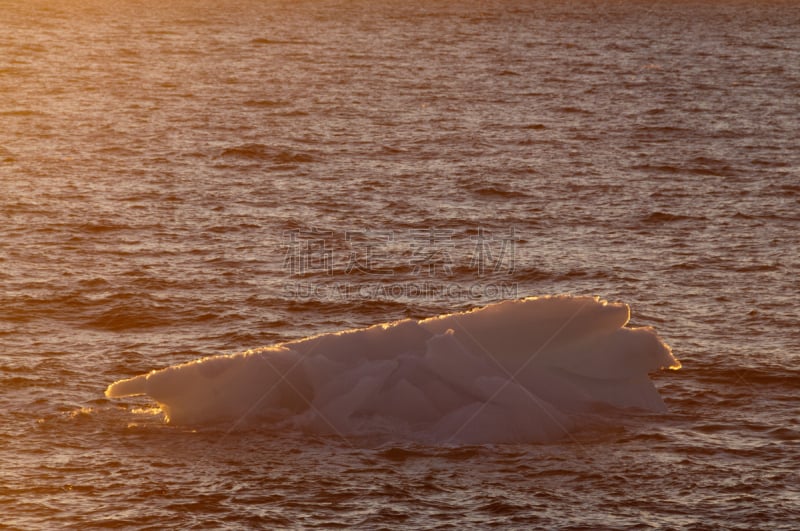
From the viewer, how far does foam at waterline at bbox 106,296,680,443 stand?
20562 mm

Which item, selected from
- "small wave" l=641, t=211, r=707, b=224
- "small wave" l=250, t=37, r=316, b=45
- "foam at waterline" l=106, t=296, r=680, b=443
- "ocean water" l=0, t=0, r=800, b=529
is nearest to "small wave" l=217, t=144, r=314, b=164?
"ocean water" l=0, t=0, r=800, b=529

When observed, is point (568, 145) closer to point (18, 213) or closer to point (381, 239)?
point (381, 239)

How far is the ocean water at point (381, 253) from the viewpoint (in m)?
19.2

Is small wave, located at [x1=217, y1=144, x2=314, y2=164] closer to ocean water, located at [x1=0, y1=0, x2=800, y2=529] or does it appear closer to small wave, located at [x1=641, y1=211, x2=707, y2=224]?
ocean water, located at [x1=0, y1=0, x2=800, y2=529]

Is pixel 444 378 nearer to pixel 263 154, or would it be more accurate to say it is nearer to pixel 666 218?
pixel 666 218

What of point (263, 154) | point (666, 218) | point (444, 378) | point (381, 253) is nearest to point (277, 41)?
point (263, 154)

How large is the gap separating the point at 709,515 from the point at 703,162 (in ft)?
93.9

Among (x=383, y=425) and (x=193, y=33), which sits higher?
(x=193, y=33)

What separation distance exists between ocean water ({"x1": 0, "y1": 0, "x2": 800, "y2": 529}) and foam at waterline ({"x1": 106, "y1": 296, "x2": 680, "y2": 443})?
0.45 metres

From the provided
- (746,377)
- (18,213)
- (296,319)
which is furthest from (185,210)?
(746,377)

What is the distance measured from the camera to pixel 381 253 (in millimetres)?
34156

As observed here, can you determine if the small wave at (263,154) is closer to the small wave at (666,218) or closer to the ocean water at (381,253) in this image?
the ocean water at (381,253)

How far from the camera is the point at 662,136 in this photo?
166 feet

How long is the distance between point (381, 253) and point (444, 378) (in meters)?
13.6
